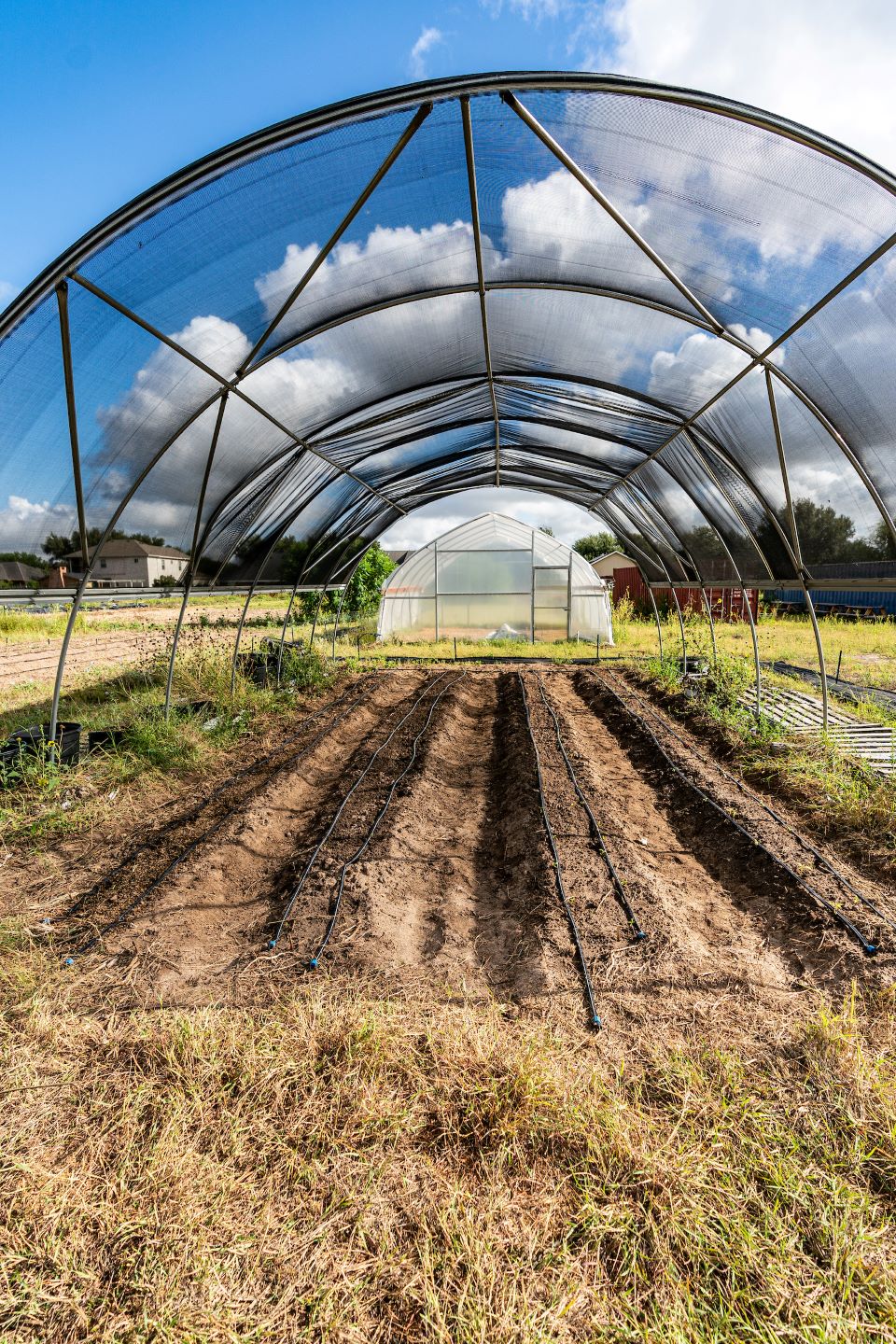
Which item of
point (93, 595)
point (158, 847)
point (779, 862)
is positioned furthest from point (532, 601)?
point (158, 847)

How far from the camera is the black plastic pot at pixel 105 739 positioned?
673 centimetres

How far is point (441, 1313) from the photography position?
188 cm

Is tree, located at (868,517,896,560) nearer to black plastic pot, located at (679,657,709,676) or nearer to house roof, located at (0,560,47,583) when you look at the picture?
black plastic pot, located at (679,657,709,676)

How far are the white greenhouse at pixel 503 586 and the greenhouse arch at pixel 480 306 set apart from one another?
748cm

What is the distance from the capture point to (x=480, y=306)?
553 cm

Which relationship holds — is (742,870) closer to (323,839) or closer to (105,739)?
(323,839)

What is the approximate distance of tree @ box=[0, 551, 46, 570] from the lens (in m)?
5.08

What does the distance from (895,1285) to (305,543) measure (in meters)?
9.86

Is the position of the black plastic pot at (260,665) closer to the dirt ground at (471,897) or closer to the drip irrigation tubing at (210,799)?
the drip irrigation tubing at (210,799)

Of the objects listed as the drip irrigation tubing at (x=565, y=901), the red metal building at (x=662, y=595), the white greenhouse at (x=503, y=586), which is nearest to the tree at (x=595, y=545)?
the red metal building at (x=662, y=595)

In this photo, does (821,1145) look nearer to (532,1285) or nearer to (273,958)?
(532,1285)

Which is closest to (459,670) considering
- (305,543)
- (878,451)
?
(305,543)

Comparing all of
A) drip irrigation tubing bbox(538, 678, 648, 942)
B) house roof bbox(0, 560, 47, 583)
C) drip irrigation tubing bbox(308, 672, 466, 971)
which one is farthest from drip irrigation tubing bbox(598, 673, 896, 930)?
house roof bbox(0, 560, 47, 583)

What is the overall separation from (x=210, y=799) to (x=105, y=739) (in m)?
1.67
